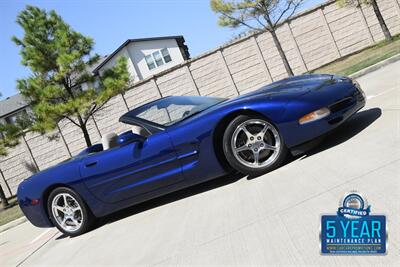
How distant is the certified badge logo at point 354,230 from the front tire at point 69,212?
3360 mm

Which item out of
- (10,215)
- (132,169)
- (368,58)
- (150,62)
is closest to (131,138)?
(132,169)

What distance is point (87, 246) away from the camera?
14.8 feet

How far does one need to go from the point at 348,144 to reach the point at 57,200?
342 cm

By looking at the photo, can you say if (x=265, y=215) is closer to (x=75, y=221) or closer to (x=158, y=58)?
(x=75, y=221)

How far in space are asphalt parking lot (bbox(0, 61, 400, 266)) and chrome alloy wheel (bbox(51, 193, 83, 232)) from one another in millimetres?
193

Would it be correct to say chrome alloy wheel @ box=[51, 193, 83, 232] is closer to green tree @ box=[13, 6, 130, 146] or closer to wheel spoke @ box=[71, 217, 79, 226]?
wheel spoke @ box=[71, 217, 79, 226]

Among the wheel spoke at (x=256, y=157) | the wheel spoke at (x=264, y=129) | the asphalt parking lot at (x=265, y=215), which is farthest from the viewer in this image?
the wheel spoke at (x=256, y=157)

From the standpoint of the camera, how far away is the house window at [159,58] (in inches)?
1556

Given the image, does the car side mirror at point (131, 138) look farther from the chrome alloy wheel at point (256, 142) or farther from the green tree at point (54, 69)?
the green tree at point (54, 69)

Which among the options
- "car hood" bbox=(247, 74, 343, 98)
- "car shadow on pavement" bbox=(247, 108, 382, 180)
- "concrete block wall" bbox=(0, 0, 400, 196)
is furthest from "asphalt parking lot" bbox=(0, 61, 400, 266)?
"concrete block wall" bbox=(0, 0, 400, 196)

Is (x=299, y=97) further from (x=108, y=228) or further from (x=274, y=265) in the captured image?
(x=108, y=228)

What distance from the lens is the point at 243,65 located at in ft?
61.7

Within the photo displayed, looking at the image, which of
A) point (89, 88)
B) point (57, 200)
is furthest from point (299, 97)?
point (89, 88)

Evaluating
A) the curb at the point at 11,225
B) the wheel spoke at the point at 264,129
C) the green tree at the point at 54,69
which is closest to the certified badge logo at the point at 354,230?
the wheel spoke at the point at 264,129
